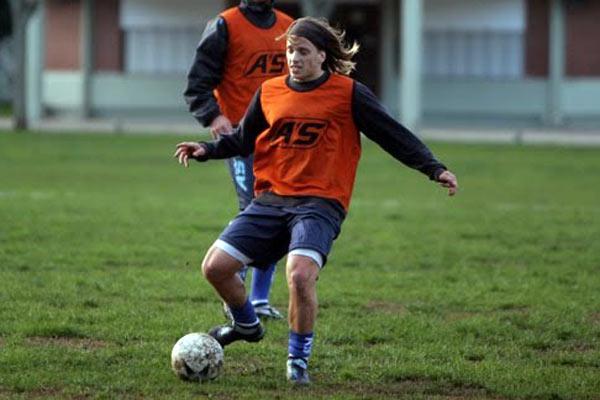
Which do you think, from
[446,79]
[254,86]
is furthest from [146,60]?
[254,86]

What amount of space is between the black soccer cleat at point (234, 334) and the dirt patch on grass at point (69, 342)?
73 centimetres

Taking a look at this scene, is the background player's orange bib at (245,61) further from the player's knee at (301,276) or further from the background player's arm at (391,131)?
the player's knee at (301,276)

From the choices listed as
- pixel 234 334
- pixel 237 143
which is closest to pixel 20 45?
pixel 237 143

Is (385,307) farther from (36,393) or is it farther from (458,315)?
(36,393)

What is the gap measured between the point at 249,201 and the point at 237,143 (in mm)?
1511

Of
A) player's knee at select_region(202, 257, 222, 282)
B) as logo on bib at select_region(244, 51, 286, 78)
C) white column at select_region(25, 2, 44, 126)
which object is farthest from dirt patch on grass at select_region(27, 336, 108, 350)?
white column at select_region(25, 2, 44, 126)

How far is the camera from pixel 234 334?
7559 millimetres

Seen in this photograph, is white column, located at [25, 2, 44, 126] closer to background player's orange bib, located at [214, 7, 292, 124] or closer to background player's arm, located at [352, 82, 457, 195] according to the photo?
background player's orange bib, located at [214, 7, 292, 124]

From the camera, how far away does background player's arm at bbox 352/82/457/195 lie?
24.1 feet

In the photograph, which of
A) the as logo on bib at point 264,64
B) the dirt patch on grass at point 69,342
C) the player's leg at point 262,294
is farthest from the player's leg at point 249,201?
the dirt patch on grass at point 69,342

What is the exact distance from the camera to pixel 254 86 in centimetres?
908

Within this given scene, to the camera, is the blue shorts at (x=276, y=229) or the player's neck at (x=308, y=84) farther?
the player's neck at (x=308, y=84)

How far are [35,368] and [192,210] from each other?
28.1 ft

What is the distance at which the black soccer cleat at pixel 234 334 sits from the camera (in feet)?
24.8
